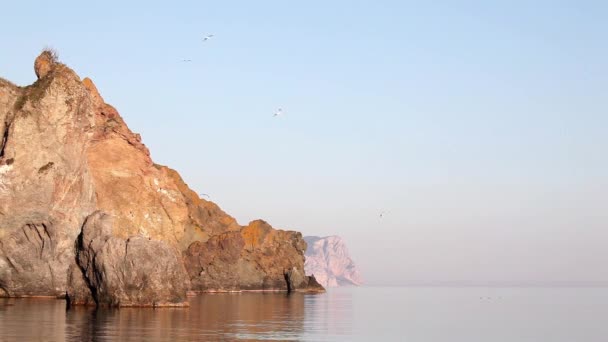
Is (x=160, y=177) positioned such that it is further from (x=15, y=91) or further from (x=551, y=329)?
(x=551, y=329)

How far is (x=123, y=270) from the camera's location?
188ft

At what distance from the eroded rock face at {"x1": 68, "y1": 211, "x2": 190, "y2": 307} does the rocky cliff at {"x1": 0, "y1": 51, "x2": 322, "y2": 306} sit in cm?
7

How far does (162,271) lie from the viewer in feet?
191

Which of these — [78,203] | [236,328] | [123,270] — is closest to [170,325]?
[236,328]

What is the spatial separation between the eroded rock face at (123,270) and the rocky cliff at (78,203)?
0.07 metres

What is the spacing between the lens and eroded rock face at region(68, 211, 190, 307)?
57500mm

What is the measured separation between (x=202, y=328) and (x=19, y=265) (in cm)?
3247

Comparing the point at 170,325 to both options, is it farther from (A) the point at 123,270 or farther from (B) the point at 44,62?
(B) the point at 44,62

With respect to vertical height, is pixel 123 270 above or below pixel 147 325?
above

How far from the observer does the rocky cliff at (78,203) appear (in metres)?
58.5

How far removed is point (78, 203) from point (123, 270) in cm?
2145

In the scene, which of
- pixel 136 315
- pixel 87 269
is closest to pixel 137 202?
pixel 87 269

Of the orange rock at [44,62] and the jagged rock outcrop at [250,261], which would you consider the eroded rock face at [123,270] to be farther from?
the jagged rock outcrop at [250,261]

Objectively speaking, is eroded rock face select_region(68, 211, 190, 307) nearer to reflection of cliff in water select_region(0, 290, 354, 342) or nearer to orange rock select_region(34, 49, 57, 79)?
reflection of cliff in water select_region(0, 290, 354, 342)
